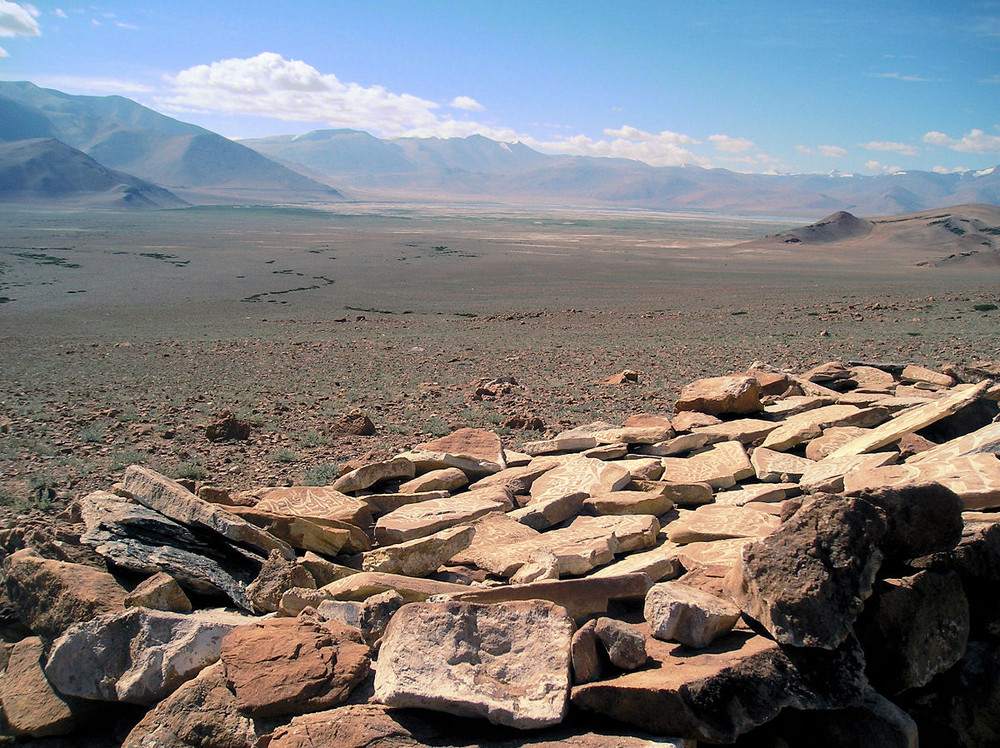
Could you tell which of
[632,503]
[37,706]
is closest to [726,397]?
[632,503]

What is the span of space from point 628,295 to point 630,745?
31.6 metres

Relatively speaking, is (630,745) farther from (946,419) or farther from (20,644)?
(946,419)

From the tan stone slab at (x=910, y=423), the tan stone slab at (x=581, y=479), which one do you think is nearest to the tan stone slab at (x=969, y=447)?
the tan stone slab at (x=910, y=423)

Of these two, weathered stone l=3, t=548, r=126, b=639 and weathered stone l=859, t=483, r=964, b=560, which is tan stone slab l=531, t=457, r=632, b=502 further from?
weathered stone l=3, t=548, r=126, b=639

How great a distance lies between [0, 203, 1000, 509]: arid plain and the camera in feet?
28.3

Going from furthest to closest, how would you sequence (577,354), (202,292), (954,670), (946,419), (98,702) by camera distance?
(202,292)
(577,354)
(946,419)
(98,702)
(954,670)

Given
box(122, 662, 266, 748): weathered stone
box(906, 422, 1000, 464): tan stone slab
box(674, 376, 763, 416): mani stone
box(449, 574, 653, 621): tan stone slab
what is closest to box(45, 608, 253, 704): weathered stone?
box(122, 662, 266, 748): weathered stone

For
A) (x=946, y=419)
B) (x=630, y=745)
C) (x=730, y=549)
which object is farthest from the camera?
(x=946, y=419)

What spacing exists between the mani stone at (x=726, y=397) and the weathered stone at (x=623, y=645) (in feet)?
17.0

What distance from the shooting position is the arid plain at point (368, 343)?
8.62 m

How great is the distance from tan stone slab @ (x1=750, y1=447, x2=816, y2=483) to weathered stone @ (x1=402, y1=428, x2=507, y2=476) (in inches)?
91.8

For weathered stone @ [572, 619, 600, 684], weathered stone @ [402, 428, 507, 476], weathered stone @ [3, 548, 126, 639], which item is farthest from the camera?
weathered stone @ [402, 428, 507, 476]

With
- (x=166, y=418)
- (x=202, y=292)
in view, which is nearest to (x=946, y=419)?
(x=166, y=418)

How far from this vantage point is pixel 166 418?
9.65m
